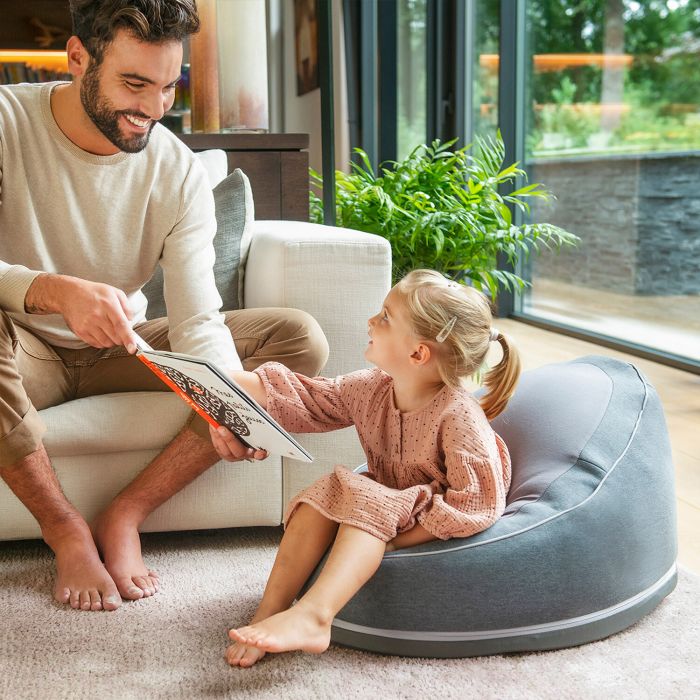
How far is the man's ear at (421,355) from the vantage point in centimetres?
145

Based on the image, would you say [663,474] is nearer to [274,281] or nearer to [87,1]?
[274,281]

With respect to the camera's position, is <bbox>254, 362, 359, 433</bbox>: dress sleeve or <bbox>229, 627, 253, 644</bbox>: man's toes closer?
<bbox>229, 627, 253, 644</bbox>: man's toes

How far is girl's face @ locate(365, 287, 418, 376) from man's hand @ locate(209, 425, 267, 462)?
0.80ft

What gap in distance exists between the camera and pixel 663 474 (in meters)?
1.56

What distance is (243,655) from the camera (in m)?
1.34

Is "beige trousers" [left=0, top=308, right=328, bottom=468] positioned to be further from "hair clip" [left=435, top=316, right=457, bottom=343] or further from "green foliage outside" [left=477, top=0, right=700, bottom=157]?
"green foliage outside" [left=477, top=0, right=700, bottom=157]

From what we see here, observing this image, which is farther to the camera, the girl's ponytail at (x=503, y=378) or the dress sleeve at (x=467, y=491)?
the girl's ponytail at (x=503, y=378)

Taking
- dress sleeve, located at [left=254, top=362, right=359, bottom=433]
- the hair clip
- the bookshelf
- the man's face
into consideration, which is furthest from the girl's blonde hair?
the bookshelf

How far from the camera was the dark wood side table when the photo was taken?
2.58 metres

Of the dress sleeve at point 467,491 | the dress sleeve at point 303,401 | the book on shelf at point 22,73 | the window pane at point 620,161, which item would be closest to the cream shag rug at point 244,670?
the dress sleeve at point 467,491

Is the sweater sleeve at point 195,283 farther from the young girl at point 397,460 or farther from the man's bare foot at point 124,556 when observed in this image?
the man's bare foot at point 124,556

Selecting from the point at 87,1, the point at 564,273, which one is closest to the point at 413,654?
the point at 87,1

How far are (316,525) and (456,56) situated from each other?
420cm

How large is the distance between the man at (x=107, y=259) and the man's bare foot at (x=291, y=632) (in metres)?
0.33
